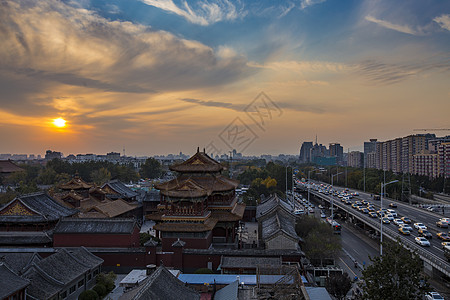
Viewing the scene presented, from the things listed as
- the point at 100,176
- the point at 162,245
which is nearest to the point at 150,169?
the point at 100,176

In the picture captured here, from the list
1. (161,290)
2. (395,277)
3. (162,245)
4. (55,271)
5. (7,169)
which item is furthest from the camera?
(7,169)

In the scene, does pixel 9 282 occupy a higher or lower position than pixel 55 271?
higher

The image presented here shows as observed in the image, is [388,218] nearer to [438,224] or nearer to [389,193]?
[438,224]

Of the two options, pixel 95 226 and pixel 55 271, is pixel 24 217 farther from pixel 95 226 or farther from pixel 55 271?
pixel 55 271

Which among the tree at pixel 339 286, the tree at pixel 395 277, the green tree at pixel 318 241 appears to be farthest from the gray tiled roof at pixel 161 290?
the green tree at pixel 318 241

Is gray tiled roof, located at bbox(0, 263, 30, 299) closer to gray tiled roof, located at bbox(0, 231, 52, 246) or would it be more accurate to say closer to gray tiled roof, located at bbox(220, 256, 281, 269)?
gray tiled roof, located at bbox(0, 231, 52, 246)

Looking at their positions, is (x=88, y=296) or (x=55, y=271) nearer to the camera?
(x=88, y=296)

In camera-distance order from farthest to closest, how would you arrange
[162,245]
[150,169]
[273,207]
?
[150,169], [273,207], [162,245]
